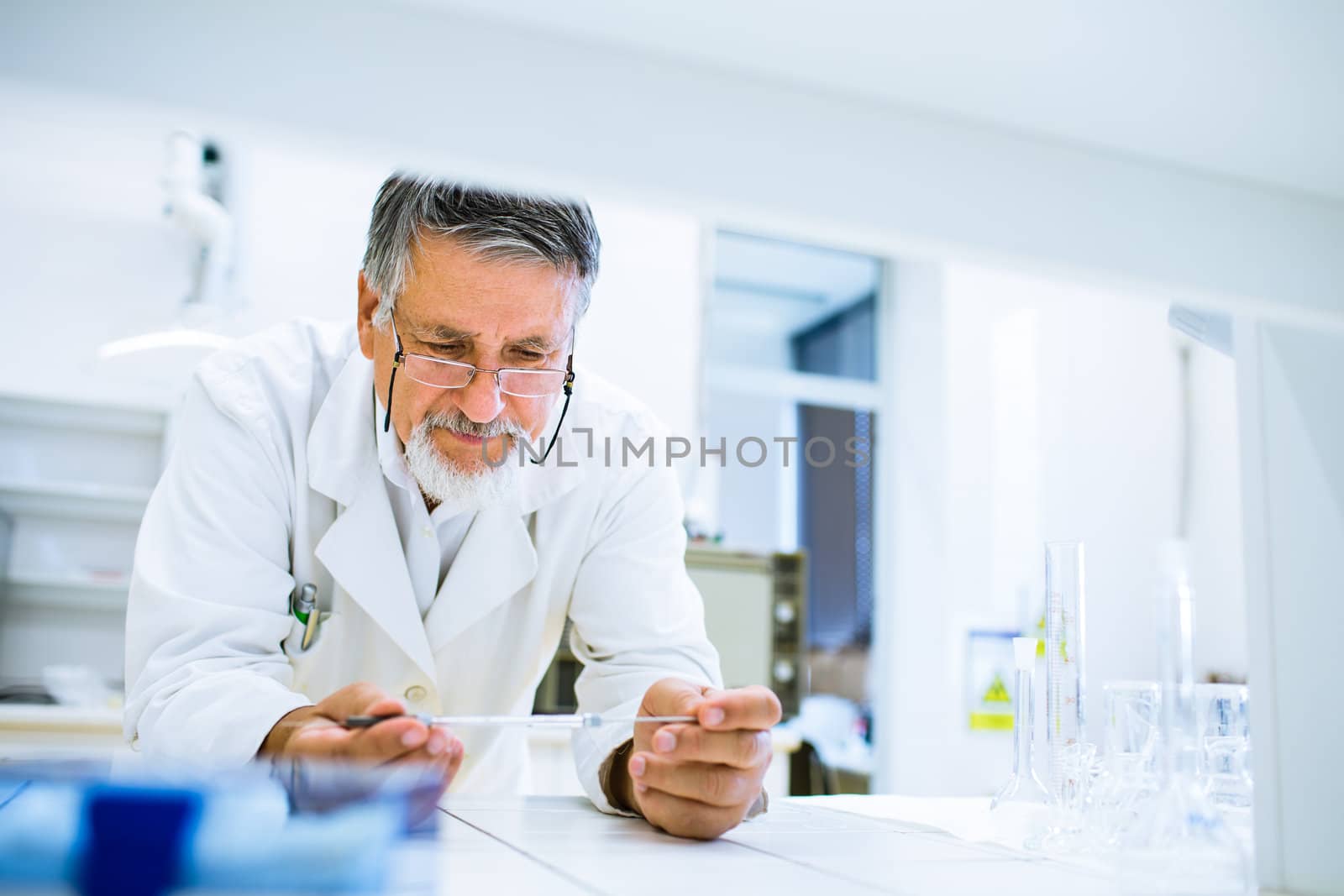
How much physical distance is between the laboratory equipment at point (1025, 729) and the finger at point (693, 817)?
0.83 ft

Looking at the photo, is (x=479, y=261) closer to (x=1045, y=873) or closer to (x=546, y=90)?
(x=546, y=90)

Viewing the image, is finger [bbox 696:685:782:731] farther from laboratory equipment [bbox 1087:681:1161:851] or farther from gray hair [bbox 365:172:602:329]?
gray hair [bbox 365:172:602:329]

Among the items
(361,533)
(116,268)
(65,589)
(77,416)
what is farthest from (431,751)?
(116,268)

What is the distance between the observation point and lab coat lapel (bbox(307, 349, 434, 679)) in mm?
1353

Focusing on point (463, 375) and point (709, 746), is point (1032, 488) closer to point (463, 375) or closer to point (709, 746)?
point (463, 375)

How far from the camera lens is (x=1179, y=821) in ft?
2.24

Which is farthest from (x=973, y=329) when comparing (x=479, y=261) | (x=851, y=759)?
(x=479, y=261)

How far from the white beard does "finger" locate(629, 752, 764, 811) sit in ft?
1.68

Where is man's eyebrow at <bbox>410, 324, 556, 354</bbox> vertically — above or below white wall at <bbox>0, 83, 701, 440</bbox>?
below

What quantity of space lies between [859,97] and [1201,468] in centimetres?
507

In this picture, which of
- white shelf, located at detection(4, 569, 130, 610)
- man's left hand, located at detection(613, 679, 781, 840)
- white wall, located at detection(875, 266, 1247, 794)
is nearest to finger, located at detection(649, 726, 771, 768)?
man's left hand, located at detection(613, 679, 781, 840)

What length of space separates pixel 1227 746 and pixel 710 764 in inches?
18.0

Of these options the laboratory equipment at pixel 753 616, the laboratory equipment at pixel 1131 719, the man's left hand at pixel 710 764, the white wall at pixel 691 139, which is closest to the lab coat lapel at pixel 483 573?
the man's left hand at pixel 710 764

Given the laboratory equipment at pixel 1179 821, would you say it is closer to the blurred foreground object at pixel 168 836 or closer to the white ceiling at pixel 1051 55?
the white ceiling at pixel 1051 55
